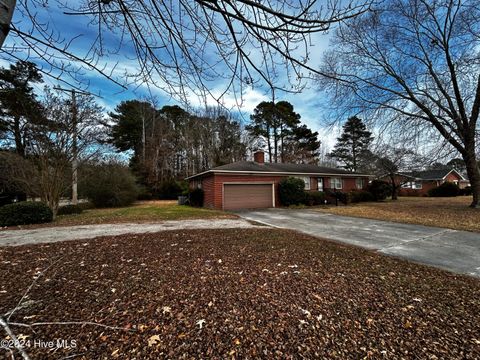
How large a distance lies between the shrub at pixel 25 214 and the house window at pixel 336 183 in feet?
61.6

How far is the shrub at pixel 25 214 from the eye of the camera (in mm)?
8102

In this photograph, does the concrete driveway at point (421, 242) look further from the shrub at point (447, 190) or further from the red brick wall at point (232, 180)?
the shrub at point (447, 190)

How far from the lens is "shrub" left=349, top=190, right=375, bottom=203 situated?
1828cm

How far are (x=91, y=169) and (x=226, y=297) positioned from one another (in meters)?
14.5

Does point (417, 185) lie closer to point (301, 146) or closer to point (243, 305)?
point (301, 146)

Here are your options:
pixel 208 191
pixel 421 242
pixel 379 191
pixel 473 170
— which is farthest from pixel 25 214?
pixel 379 191

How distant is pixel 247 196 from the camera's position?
14562 millimetres

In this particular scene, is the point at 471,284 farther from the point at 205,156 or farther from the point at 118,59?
the point at 205,156

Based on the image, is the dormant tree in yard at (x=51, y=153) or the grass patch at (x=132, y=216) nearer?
the grass patch at (x=132, y=216)

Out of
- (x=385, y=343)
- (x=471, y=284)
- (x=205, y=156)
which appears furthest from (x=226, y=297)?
(x=205, y=156)

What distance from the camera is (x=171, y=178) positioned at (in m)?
26.4

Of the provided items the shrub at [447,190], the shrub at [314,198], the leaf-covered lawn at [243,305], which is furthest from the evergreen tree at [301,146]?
the leaf-covered lawn at [243,305]

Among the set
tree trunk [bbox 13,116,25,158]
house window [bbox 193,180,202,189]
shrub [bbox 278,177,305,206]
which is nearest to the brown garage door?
shrub [bbox 278,177,305,206]

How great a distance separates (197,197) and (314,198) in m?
8.83
